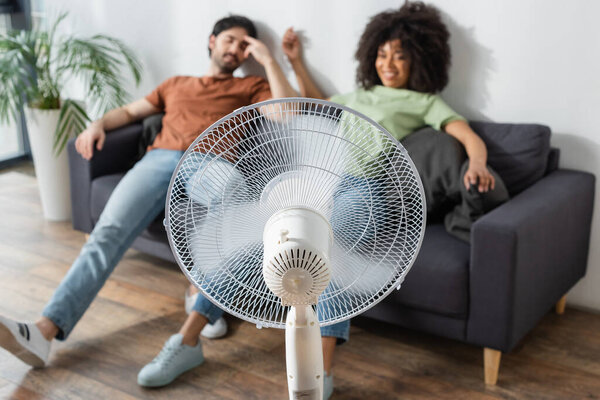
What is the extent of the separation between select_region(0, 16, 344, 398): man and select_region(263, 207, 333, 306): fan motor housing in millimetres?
1121

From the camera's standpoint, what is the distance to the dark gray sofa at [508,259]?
6.21ft

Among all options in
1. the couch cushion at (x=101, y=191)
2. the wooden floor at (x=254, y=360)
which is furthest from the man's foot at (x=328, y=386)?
the couch cushion at (x=101, y=191)

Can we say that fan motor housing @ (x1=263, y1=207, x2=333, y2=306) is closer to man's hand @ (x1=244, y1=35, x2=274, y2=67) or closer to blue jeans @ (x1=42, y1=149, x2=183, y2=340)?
blue jeans @ (x1=42, y1=149, x2=183, y2=340)

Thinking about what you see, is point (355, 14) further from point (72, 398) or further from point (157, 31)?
point (72, 398)

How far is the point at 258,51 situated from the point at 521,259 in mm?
1320

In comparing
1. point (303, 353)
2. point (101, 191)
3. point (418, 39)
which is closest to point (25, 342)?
point (101, 191)

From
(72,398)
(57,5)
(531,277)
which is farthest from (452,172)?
(57,5)

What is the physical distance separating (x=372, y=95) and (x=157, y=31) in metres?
1.21

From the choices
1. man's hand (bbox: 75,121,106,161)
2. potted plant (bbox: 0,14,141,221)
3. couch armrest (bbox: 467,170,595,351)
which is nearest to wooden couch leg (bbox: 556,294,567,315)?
couch armrest (bbox: 467,170,595,351)

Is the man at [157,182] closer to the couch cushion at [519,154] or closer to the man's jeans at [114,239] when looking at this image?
the man's jeans at [114,239]

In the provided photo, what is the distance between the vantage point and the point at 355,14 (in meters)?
2.62

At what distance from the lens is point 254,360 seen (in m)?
2.13

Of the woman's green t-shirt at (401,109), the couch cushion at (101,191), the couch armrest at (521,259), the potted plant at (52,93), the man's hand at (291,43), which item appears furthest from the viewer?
the potted plant at (52,93)

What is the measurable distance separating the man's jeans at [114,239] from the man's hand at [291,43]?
0.60 metres
